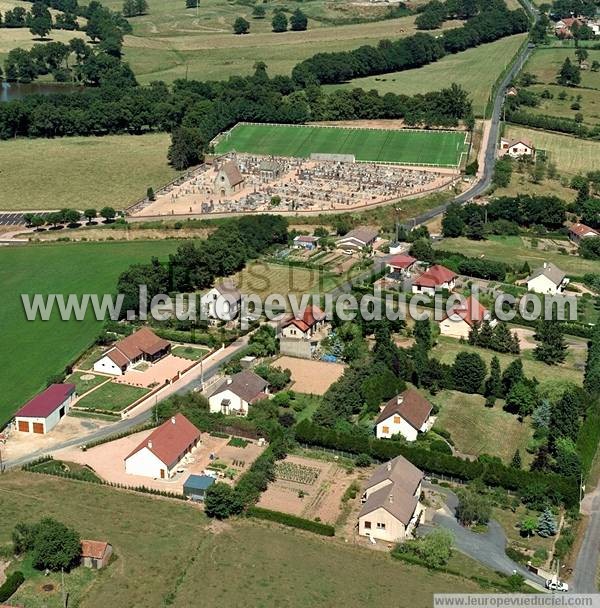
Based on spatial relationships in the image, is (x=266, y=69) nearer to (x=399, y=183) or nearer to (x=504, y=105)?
(x=504, y=105)

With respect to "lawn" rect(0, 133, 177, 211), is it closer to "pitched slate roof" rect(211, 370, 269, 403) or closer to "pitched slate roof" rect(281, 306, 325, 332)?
"pitched slate roof" rect(281, 306, 325, 332)

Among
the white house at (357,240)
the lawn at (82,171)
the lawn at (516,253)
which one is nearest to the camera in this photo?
the lawn at (516,253)

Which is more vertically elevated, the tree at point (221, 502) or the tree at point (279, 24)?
the tree at point (279, 24)

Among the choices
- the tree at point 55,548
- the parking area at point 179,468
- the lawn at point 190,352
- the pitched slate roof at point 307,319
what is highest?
the tree at point 55,548

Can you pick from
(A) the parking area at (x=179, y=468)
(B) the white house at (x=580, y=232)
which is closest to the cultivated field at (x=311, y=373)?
(A) the parking area at (x=179, y=468)

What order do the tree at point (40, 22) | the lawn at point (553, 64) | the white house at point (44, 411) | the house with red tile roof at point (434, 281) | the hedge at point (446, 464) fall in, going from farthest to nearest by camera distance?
the tree at point (40, 22), the lawn at point (553, 64), the house with red tile roof at point (434, 281), the white house at point (44, 411), the hedge at point (446, 464)

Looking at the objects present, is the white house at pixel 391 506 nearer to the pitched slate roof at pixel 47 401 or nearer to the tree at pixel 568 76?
the pitched slate roof at pixel 47 401

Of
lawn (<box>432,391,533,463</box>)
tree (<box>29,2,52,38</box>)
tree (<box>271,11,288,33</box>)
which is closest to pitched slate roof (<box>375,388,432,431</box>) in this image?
lawn (<box>432,391,533,463</box>)

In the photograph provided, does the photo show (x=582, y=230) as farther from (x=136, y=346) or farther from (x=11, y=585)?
(x=11, y=585)
